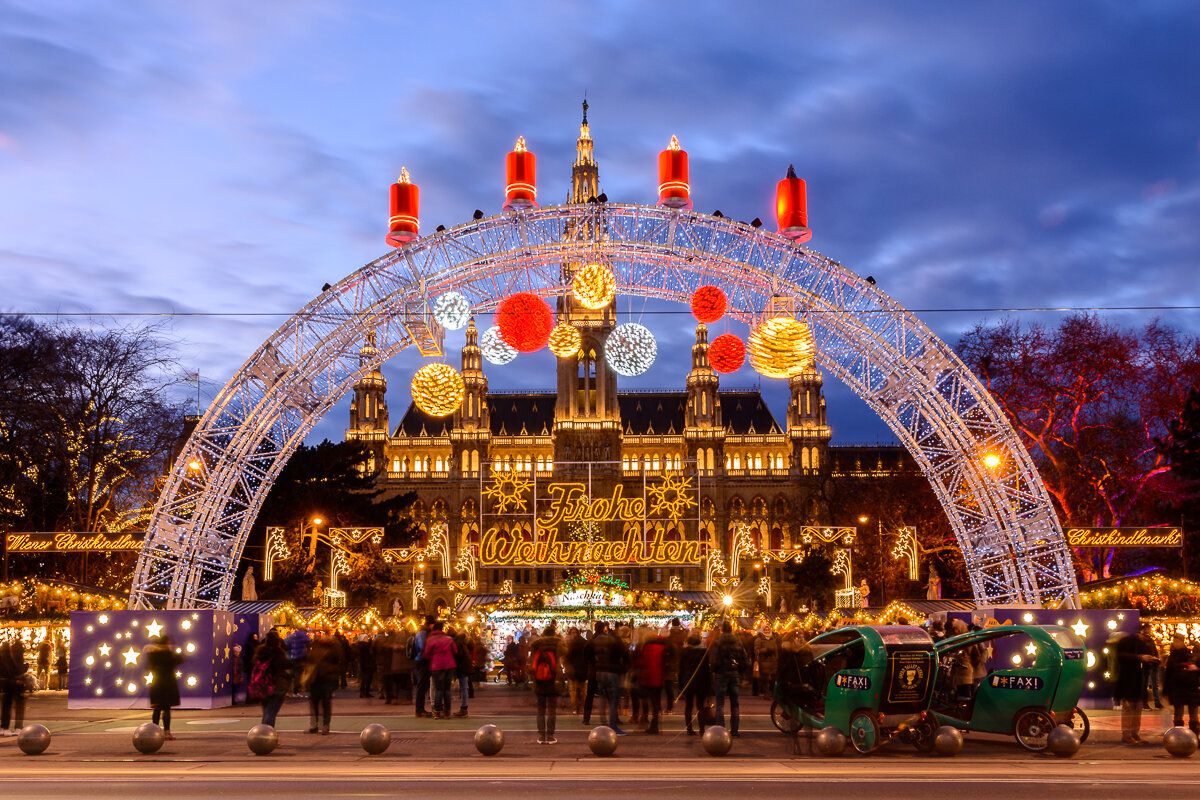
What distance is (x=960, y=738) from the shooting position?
13008 millimetres

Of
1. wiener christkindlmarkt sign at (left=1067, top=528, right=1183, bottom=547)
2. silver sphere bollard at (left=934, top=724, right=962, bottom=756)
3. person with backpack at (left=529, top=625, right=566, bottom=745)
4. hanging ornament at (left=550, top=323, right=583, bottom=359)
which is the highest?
hanging ornament at (left=550, top=323, right=583, bottom=359)

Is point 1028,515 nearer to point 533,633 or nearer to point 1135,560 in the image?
point 533,633

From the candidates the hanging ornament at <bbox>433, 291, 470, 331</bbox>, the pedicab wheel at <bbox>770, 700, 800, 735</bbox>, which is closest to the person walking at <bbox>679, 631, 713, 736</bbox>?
the pedicab wheel at <bbox>770, 700, 800, 735</bbox>

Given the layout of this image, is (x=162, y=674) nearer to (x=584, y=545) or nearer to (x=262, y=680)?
(x=262, y=680)

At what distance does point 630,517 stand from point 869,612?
23.3ft

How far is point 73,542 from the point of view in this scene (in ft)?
76.7

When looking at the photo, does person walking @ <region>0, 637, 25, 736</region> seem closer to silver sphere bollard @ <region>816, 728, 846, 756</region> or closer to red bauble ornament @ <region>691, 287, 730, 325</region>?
silver sphere bollard @ <region>816, 728, 846, 756</region>

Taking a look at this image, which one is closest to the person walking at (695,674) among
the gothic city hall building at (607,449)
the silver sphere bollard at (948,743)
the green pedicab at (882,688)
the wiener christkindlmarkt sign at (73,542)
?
the green pedicab at (882,688)

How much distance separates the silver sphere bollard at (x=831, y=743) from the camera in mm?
12711

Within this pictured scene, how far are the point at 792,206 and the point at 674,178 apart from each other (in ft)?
8.11

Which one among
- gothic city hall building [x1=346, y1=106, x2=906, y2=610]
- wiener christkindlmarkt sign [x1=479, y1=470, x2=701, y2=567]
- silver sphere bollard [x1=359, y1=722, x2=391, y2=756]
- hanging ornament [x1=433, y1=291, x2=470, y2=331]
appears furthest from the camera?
gothic city hall building [x1=346, y1=106, x2=906, y2=610]

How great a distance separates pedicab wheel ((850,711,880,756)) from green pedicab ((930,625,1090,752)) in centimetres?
146

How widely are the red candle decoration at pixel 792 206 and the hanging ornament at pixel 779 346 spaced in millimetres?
2751

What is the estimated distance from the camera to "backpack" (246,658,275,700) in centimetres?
1454
